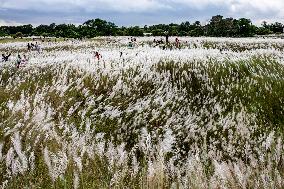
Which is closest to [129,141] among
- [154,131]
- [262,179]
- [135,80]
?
[154,131]

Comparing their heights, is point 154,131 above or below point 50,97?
below

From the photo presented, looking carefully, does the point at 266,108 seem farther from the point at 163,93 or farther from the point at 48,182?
the point at 48,182

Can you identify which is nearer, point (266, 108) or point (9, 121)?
point (9, 121)

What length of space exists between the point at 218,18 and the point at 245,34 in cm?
545

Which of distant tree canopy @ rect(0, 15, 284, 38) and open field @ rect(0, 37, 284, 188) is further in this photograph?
distant tree canopy @ rect(0, 15, 284, 38)

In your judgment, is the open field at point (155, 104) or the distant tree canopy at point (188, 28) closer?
the open field at point (155, 104)

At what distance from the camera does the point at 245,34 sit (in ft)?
258

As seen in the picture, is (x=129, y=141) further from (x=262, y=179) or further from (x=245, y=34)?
(x=245, y=34)

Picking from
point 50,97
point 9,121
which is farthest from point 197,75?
point 9,121

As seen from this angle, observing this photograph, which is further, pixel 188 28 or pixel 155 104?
pixel 188 28

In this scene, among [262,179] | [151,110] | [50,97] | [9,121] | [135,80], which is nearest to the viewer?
[262,179]

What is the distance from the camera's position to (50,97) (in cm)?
948

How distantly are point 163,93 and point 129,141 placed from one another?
243 cm

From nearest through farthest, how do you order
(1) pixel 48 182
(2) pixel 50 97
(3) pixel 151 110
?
(1) pixel 48 182 → (2) pixel 50 97 → (3) pixel 151 110
